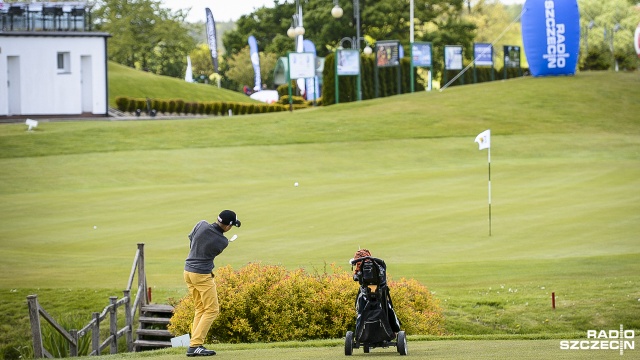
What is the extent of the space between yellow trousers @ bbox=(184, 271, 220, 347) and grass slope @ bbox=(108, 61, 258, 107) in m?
68.0

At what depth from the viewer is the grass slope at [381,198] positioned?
20.8m

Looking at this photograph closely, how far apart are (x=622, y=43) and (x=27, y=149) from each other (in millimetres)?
82182

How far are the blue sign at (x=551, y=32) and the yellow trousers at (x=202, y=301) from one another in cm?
5668

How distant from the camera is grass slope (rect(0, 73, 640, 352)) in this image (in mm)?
20812

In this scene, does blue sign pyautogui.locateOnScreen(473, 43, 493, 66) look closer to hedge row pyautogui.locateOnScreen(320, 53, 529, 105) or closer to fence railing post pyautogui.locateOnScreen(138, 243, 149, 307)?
hedge row pyautogui.locateOnScreen(320, 53, 529, 105)

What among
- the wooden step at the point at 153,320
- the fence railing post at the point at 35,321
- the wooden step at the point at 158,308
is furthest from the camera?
the wooden step at the point at 158,308

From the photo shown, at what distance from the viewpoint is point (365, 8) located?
108188mm

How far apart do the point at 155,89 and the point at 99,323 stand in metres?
69.8

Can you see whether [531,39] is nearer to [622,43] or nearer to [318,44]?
[318,44]

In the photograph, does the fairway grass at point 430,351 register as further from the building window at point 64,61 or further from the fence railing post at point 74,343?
the building window at point 64,61

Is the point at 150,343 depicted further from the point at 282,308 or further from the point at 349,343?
the point at 349,343

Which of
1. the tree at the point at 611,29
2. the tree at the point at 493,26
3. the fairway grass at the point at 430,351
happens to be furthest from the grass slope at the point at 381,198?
the tree at the point at 493,26

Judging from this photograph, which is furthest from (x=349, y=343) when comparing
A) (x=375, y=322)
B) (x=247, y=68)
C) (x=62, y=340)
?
(x=247, y=68)

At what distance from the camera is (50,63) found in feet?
224
